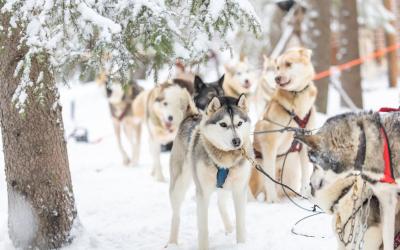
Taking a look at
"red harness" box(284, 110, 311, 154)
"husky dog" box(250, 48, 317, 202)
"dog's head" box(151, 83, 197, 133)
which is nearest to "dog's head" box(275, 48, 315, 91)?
"husky dog" box(250, 48, 317, 202)

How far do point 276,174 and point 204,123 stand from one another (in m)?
1.87

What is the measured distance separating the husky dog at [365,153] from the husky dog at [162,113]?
14.5 ft

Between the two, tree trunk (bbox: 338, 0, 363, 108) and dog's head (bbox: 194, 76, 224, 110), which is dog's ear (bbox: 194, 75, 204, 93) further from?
tree trunk (bbox: 338, 0, 363, 108)

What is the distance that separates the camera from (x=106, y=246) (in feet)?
16.0

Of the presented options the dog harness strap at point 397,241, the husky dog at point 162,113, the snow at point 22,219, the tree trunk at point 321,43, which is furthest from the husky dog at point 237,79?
the dog harness strap at point 397,241

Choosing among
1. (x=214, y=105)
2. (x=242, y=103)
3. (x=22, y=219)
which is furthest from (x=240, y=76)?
(x=22, y=219)

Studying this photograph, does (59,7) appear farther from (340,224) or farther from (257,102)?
(257,102)

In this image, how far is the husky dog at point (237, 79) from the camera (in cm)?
907

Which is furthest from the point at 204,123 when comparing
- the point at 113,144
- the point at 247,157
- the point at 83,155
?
the point at 113,144

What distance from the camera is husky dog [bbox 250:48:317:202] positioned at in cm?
595

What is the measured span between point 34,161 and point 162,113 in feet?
12.0

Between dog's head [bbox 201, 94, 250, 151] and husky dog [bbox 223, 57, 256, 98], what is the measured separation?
14.2ft

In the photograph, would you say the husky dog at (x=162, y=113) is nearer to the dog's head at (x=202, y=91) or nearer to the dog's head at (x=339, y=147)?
the dog's head at (x=202, y=91)

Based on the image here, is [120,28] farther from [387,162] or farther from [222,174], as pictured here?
[387,162]
